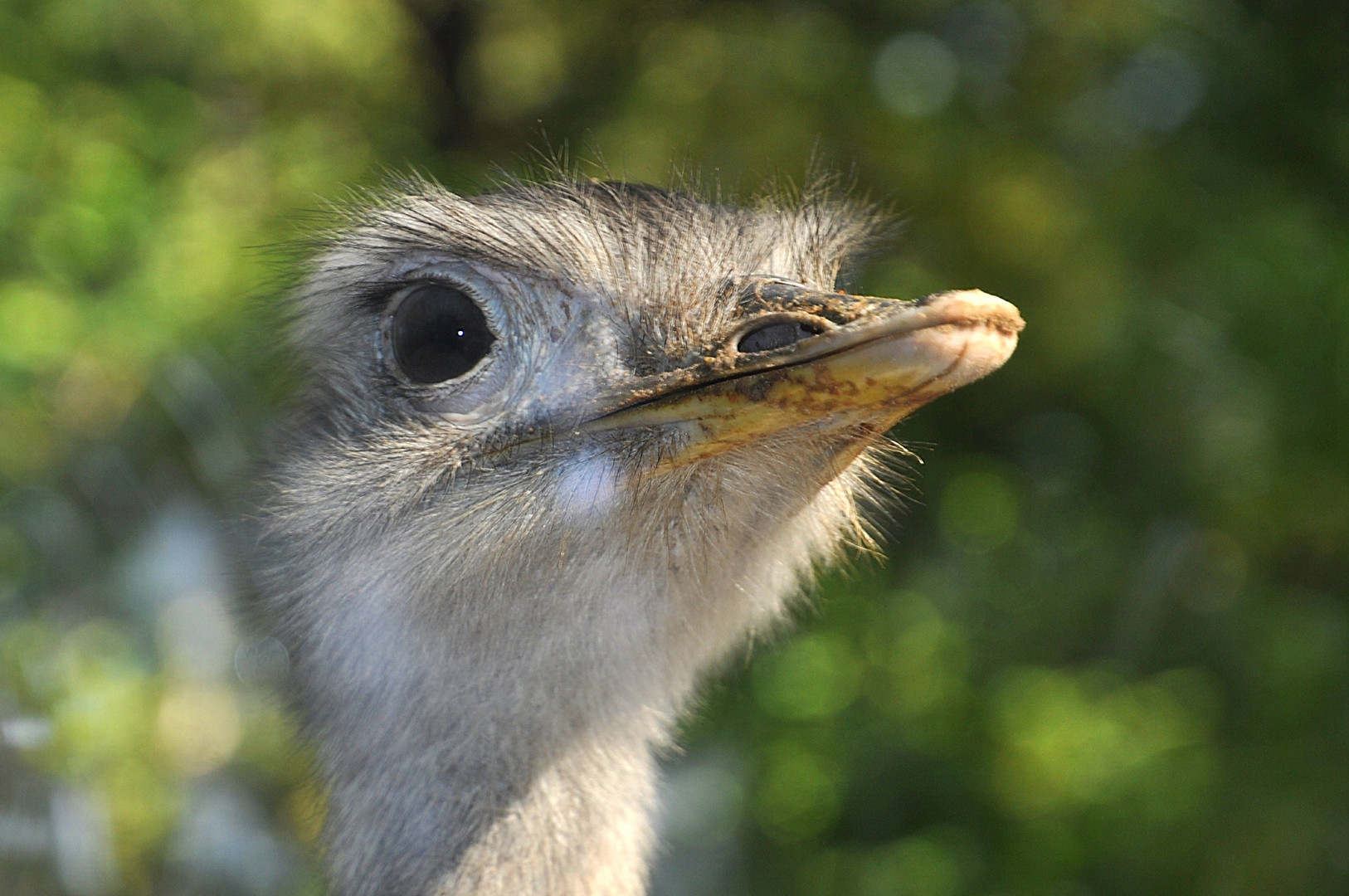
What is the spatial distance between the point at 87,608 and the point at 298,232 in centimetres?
97

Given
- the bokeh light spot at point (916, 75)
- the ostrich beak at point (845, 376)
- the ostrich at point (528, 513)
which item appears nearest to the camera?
the ostrich beak at point (845, 376)

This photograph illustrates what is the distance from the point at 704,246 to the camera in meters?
1.11

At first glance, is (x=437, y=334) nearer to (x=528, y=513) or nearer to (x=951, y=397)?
(x=528, y=513)

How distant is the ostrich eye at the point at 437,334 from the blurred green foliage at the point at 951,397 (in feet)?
3.46

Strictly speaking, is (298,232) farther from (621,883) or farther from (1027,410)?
(1027,410)

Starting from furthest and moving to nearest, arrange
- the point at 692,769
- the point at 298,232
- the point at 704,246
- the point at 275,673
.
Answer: the point at 692,769 → the point at 298,232 → the point at 275,673 → the point at 704,246

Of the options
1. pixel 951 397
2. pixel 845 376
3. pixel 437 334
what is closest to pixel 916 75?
pixel 951 397

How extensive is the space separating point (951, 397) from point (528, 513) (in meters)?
1.83

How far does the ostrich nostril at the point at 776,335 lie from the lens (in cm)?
90

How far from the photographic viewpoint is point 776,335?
0.92 metres

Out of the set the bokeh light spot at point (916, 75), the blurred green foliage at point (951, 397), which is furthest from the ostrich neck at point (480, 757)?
the bokeh light spot at point (916, 75)

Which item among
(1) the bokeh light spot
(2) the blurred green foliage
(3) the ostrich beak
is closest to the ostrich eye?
(3) the ostrich beak

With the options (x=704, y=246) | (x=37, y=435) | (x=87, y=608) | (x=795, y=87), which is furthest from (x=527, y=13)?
(x=704, y=246)

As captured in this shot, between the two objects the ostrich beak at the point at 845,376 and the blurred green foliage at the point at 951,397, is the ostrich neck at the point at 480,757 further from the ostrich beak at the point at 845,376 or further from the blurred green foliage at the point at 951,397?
the blurred green foliage at the point at 951,397
